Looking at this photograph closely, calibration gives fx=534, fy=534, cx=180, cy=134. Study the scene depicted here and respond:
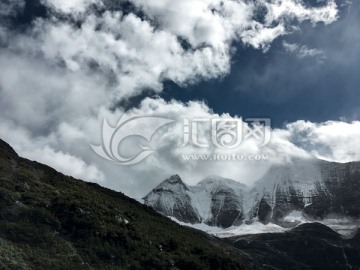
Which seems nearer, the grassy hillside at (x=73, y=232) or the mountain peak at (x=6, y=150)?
the grassy hillside at (x=73, y=232)

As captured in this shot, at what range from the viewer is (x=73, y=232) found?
128 meters

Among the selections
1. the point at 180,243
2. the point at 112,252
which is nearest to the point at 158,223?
the point at 180,243

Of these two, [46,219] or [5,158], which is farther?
[5,158]

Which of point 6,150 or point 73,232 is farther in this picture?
point 6,150

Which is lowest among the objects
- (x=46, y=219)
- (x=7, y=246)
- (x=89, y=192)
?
(x=7, y=246)

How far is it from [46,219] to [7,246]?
18.4m

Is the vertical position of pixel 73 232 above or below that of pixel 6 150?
below

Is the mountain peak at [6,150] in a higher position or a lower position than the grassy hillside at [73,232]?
higher

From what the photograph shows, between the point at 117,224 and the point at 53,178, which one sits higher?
the point at 53,178

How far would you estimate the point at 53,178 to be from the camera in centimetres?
17200

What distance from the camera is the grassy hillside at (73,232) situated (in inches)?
4444

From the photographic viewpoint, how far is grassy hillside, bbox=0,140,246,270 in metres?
113

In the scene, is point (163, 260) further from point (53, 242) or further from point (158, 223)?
point (158, 223)

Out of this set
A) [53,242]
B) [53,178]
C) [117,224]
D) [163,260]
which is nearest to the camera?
[53,242]
